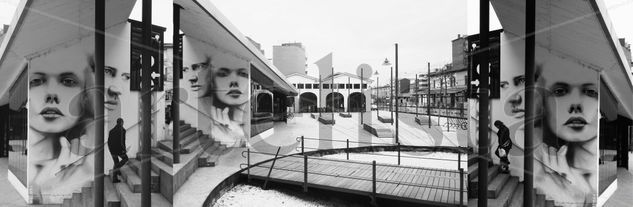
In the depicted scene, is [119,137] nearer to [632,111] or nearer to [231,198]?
[231,198]

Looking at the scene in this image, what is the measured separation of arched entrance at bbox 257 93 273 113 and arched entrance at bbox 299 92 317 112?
66.9 ft

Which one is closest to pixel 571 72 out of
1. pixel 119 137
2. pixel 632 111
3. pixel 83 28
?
pixel 632 111

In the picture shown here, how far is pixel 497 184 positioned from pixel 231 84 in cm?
850

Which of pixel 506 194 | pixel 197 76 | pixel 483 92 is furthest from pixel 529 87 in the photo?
pixel 197 76

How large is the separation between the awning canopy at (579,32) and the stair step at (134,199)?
22.2ft

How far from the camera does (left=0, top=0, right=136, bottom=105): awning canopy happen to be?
4854mm

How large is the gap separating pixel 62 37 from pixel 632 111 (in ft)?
43.1

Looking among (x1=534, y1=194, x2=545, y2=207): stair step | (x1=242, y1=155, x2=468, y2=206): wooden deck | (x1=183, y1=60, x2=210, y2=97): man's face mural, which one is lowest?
(x1=534, y1=194, x2=545, y2=207): stair step

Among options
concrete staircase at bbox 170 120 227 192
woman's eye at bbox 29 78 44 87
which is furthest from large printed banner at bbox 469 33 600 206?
woman's eye at bbox 29 78 44 87

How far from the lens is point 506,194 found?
5.67 metres

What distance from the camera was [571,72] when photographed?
19.7ft

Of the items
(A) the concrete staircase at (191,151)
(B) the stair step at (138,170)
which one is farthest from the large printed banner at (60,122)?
→ (A) the concrete staircase at (191,151)

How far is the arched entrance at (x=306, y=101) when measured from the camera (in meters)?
43.9

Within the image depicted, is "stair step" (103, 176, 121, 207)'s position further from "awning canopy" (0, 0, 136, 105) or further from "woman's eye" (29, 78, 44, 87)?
"awning canopy" (0, 0, 136, 105)
